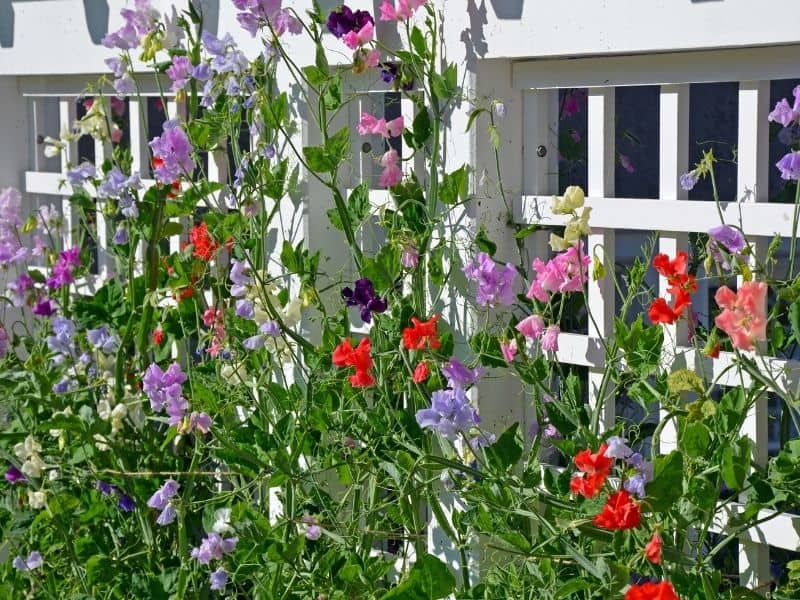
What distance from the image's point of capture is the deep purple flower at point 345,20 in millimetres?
2270

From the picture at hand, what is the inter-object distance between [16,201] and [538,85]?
1.61 metres

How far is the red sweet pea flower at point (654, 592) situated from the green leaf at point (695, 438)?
0.22 metres

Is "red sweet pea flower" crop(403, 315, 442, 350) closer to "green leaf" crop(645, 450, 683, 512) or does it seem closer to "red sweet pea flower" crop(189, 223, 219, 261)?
"green leaf" crop(645, 450, 683, 512)

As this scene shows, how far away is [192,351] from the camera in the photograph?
3377 millimetres

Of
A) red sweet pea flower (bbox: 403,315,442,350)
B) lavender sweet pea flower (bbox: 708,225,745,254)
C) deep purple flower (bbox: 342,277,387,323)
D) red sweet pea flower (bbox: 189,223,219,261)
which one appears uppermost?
lavender sweet pea flower (bbox: 708,225,745,254)

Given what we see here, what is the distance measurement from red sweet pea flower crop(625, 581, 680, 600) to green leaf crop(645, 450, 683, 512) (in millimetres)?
129

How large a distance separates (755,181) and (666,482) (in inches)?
21.2

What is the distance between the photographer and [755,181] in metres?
2.03

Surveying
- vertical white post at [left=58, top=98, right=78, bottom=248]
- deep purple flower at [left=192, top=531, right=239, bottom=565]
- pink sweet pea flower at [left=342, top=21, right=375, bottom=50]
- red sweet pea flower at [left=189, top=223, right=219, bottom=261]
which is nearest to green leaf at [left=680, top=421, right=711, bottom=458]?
pink sweet pea flower at [left=342, top=21, right=375, bottom=50]

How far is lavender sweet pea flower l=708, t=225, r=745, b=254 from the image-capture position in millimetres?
1820

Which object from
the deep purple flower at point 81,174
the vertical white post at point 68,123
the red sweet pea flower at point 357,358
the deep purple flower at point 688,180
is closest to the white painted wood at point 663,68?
the deep purple flower at point 688,180

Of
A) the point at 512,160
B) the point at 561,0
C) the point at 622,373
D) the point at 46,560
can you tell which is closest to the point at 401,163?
the point at 512,160

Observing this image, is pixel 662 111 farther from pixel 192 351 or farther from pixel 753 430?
pixel 192 351

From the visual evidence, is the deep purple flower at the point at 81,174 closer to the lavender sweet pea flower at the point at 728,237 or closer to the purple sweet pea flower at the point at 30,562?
the purple sweet pea flower at the point at 30,562
